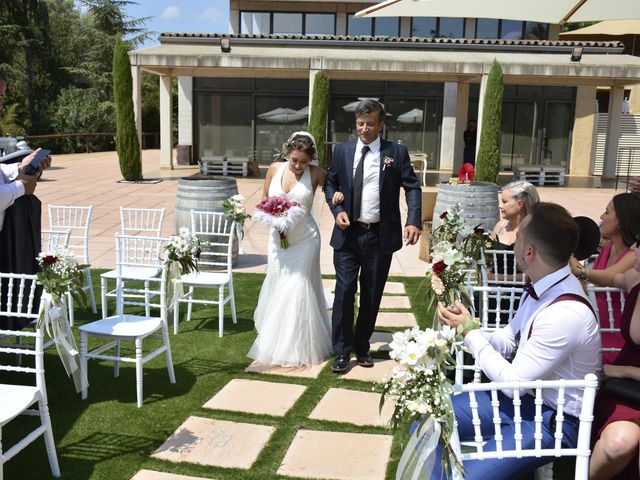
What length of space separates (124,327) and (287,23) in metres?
22.1

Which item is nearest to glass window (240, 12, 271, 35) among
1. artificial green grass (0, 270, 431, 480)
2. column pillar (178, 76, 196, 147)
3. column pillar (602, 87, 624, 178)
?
column pillar (178, 76, 196, 147)

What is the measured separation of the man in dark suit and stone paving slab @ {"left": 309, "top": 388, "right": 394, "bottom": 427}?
17.6 inches

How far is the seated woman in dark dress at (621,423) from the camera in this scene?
2.70 m

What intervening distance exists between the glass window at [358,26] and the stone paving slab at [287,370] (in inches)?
843

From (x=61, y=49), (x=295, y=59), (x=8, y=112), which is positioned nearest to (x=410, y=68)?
(x=295, y=59)

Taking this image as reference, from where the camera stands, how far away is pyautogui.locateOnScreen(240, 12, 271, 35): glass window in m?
24.9

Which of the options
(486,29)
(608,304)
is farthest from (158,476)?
(486,29)

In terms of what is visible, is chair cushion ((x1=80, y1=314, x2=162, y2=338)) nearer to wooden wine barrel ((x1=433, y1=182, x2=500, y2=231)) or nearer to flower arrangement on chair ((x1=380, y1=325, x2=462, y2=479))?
flower arrangement on chair ((x1=380, y1=325, x2=462, y2=479))

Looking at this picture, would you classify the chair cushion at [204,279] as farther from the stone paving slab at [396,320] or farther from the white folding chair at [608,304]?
the white folding chair at [608,304]

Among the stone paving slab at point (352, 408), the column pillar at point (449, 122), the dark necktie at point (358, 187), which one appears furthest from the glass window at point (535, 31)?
the stone paving slab at point (352, 408)

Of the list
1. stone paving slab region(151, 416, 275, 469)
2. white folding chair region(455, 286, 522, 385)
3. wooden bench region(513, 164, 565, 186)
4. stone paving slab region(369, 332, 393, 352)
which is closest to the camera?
white folding chair region(455, 286, 522, 385)

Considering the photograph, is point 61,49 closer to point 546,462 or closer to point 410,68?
point 410,68

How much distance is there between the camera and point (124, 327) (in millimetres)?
4625

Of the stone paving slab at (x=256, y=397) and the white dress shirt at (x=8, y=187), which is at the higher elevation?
the white dress shirt at (x=8, y=187)
